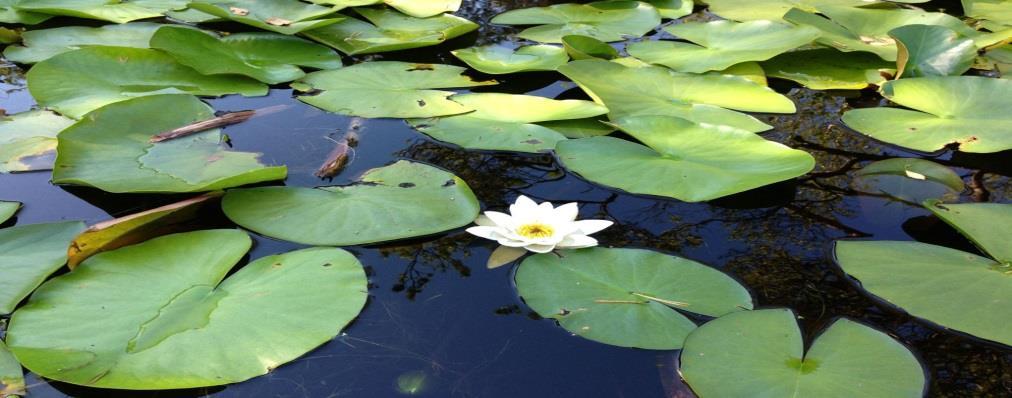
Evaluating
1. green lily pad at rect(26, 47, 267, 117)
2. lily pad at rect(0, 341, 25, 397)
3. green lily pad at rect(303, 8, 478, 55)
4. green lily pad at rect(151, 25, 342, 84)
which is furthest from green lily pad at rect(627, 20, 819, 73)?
lily pad at rect(0, 341, 25, 397)

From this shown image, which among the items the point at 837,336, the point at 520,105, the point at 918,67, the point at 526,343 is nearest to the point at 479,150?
the point at 520,105

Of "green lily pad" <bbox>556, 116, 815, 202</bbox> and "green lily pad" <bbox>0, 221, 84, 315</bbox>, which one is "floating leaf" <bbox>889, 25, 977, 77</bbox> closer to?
"green lily pad" <bbox>556, 116, 815, 202</bbox>

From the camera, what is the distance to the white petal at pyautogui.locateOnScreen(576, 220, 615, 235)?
59.0 inches

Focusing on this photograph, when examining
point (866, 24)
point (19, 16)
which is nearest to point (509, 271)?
point (866, 24)

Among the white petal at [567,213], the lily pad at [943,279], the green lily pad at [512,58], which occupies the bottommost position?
the green lily pad at [512,58]

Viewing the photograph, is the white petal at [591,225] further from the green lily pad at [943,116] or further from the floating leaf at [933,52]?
the floating leaf at [933,52]

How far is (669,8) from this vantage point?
3178mm

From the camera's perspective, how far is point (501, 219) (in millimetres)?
1516

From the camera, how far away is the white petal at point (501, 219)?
1.49 meters

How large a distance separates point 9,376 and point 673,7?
2667 mm

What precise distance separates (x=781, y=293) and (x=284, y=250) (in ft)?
2.93

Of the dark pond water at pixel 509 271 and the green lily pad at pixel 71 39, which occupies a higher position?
the dark pond water at pixel 509 271

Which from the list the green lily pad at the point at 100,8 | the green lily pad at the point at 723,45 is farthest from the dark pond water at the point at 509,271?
the green lily pad at the point at 100,8

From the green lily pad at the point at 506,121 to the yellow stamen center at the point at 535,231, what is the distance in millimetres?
426
